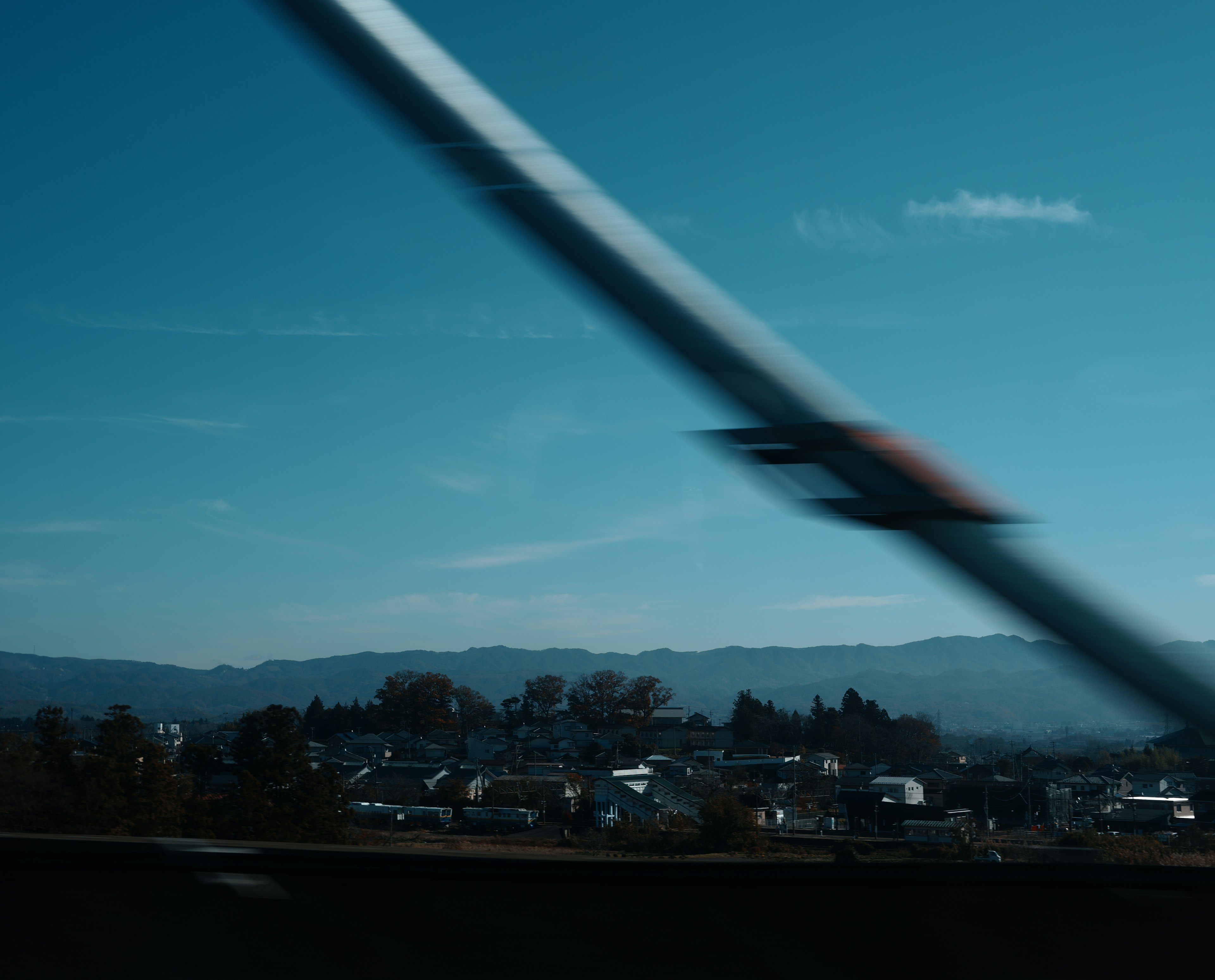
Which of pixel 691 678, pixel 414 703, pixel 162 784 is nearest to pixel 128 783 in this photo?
pixel 162 784

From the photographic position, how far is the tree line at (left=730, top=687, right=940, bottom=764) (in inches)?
494

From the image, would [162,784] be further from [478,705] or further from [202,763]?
[478,705]

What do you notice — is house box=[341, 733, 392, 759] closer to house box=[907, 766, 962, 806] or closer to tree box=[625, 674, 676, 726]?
tree box=[625, 674, 676, 726]

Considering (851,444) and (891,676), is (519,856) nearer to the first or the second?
(851,444)

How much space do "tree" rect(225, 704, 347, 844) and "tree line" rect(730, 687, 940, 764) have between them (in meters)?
7.24

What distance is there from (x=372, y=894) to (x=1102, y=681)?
162cm

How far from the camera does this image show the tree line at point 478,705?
17.0 metres

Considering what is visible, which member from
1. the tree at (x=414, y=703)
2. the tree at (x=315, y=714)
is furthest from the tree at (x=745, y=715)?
the tree at (x=315, y=714)

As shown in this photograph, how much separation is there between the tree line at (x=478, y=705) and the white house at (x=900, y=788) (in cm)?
941

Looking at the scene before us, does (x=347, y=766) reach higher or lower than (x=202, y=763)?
lower

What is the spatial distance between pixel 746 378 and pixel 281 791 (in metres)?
7.87

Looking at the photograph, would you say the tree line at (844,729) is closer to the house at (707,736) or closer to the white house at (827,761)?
the white house at (827,761)

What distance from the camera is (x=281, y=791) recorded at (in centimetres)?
774

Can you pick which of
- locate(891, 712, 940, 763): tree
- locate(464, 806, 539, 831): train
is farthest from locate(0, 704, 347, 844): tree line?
locate(891, 712, 940, 763): tree
